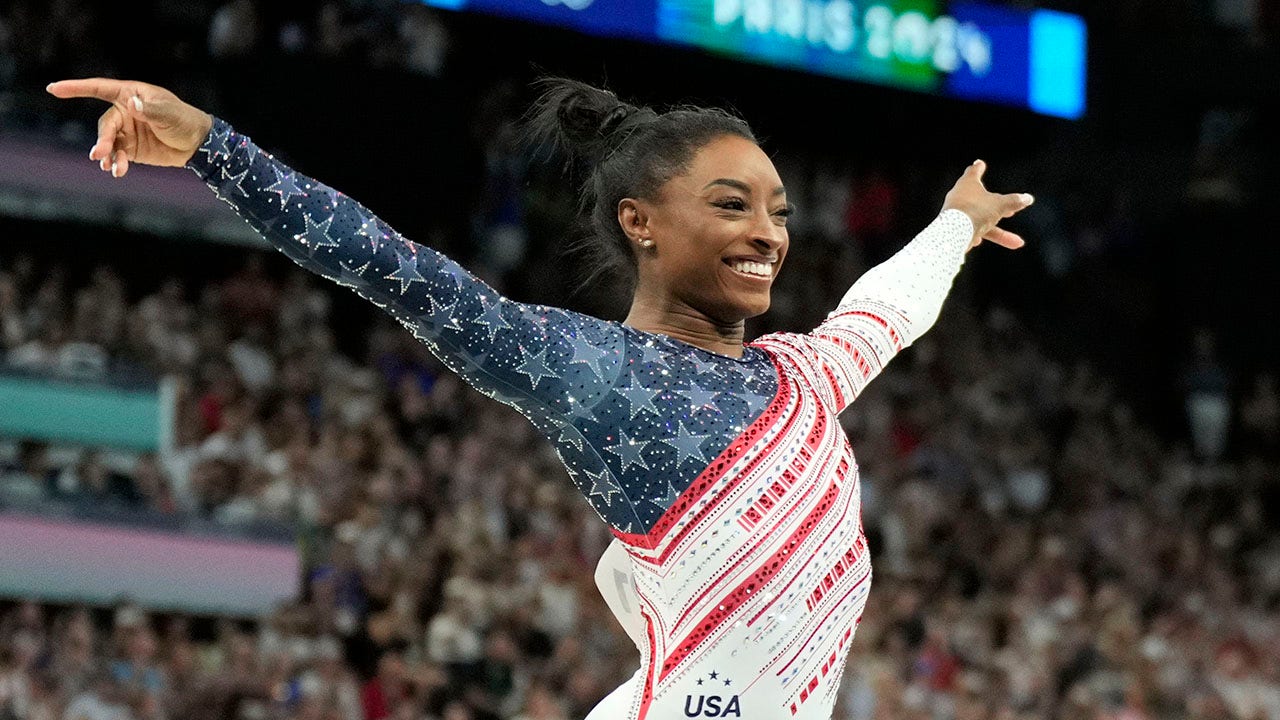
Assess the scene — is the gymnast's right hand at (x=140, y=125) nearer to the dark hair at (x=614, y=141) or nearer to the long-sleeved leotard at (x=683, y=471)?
the long-sleeved leotard at (x=683, y=471)

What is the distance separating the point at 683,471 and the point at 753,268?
0.38m

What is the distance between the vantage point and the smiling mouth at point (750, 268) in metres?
2.87

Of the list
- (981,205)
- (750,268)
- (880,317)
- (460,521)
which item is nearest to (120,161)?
(750,268)

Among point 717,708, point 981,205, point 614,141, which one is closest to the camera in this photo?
point 717,708

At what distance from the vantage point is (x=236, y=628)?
29.7 feet

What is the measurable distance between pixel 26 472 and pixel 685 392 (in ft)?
23.8

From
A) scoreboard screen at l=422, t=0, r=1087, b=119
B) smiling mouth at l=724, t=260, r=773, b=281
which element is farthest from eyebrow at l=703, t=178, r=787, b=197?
scoreboard screen at l=422, t=0, r=1087, b=119

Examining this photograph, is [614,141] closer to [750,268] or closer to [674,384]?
[750,268]

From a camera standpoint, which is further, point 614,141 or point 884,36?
point 884,36

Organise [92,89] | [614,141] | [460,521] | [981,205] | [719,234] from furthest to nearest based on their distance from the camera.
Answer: [460,521], [981,205], [614,141], [719,234], [92,89]

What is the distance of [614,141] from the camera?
3074 mm

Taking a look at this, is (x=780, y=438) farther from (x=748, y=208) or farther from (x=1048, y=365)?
(x=1048, y=365)

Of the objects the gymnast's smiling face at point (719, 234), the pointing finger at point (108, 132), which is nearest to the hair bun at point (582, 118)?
the gymnast's smiling face at point (719, 234)

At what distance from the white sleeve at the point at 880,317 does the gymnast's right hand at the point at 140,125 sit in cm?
112
